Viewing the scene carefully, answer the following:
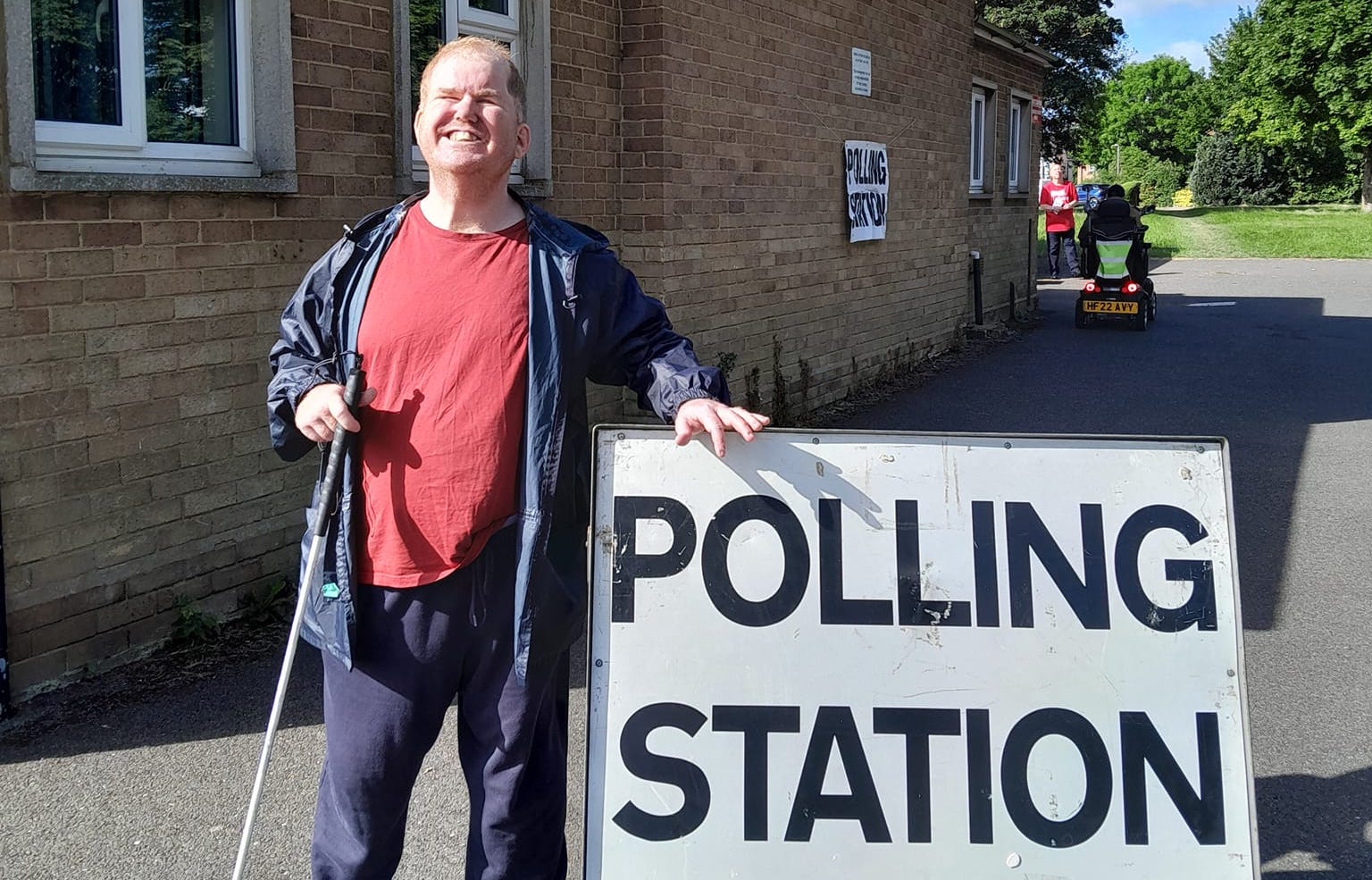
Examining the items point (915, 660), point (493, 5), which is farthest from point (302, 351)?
point (493, 5)

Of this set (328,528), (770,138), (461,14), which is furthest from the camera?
(770,138)

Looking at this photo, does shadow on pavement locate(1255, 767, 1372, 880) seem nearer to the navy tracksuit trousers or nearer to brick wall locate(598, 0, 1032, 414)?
the navy tracksuit trousers

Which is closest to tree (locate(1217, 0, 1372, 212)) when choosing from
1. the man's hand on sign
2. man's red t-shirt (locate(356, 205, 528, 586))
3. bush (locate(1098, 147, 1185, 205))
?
bush (locate(1098, 147, 1185, 205))

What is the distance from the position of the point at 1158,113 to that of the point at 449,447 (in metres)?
113

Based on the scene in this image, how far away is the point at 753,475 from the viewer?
9.62 ft

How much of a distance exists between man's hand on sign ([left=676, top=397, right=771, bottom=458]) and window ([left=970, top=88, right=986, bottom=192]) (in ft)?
51.8

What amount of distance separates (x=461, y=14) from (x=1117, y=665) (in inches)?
221

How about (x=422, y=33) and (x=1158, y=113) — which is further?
(x=1158, y=113)

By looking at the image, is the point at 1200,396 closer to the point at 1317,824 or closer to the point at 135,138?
the point at 1317,824

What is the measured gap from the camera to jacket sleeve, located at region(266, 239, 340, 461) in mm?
2824

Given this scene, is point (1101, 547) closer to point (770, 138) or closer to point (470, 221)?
point (470, 221)

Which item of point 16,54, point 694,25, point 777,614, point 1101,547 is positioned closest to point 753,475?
point 777,614

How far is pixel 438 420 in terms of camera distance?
2.75 m

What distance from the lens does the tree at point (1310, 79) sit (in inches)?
2354
